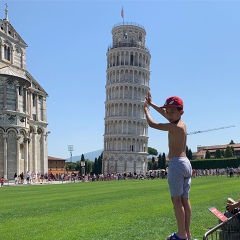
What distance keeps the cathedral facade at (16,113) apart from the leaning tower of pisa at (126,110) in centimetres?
4298

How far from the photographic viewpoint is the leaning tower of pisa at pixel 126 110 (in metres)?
108

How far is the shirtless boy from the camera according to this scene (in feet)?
20.4

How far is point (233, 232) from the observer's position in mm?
6258

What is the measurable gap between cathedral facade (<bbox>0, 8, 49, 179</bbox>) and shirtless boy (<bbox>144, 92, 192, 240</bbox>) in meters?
50.3

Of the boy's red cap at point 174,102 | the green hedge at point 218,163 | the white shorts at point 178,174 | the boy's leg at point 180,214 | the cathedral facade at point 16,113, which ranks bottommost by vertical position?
the green hedge at point 218,163

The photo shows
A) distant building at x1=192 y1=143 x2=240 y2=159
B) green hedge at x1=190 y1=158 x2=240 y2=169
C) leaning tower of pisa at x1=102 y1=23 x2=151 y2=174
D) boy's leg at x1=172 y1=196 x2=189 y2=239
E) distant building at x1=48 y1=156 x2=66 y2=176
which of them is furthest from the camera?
distant building at x1=192 y1=143 x2=240 y2=159

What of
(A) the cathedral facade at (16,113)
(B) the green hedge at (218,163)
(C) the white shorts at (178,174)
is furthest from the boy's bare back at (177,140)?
(B) the green hedge at (218,163)

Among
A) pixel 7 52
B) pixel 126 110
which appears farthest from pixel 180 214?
pixel 126 110

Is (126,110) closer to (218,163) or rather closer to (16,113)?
(218,163)

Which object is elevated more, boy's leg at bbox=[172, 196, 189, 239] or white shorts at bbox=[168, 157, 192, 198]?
white shorts at bbox=[168, 157, 192, 198]

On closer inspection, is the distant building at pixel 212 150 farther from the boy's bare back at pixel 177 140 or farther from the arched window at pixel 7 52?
the boy's bare back at pixel 177 140

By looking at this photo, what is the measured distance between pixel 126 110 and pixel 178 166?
103 m

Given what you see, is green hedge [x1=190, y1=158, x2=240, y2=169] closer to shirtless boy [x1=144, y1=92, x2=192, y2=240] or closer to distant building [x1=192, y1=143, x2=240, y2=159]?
distant building [x1=192, y1=143, x2=240, y2=159]

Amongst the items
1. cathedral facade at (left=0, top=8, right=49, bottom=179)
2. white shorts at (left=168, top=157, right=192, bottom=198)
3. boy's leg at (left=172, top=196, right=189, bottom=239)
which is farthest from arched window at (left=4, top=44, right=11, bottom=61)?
boy's leg at (left=172, top=196, right=189, bottom=239)
